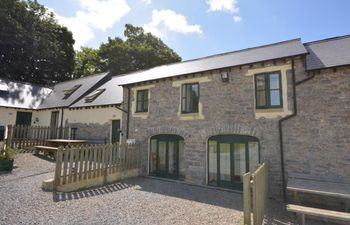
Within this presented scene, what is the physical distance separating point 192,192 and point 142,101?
6.19 metres

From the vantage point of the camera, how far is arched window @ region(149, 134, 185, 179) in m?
11.0

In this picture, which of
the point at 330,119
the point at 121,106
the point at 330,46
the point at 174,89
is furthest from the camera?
the point at 121,106

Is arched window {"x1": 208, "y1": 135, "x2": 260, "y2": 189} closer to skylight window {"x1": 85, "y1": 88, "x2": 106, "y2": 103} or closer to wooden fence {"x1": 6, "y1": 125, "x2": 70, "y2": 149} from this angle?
skylight window {"x1": 85, "y1": 88, "x2": 106, "y2": 103}

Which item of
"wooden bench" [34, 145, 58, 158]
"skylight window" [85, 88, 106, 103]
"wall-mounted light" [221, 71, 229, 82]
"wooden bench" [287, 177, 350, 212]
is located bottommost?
"wooden bench" [287, 177, 350, 212]

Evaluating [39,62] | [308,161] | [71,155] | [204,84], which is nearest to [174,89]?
[204,84]

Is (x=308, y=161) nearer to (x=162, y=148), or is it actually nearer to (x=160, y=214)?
(x=160, y=214)

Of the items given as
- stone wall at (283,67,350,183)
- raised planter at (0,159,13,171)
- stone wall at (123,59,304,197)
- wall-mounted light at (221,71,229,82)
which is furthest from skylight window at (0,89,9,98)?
stone wall at (283,67,350,183)

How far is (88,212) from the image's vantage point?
5945 millimetres

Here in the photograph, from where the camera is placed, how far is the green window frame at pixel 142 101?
1266 centimetres

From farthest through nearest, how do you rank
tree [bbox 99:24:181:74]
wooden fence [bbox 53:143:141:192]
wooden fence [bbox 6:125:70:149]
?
tree [bbox 99:24:181:74]
wooden fence [bbox 6:125:70:149]
wooden fence [bbox 53:143:141:192]

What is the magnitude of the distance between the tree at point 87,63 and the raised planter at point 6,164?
29.3m

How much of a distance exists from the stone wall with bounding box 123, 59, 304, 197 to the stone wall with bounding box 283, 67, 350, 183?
1.52 feet

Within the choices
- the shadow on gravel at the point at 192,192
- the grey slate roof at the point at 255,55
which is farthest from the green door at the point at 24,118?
the shadow on gravel at the point at 192,192

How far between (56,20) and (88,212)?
4010 centimetres
